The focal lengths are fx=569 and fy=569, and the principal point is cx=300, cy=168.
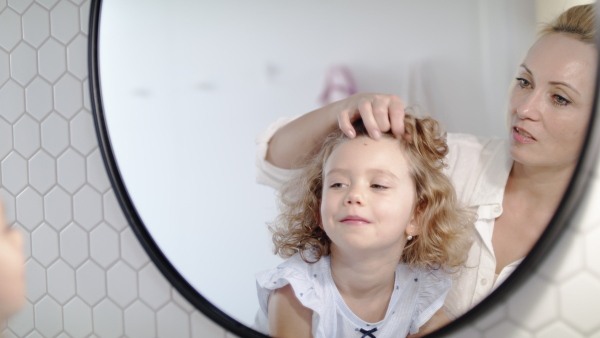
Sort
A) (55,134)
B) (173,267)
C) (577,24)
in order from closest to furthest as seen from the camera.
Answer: (577,24)
(173,267)
(55,134)

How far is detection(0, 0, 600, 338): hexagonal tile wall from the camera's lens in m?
0.99

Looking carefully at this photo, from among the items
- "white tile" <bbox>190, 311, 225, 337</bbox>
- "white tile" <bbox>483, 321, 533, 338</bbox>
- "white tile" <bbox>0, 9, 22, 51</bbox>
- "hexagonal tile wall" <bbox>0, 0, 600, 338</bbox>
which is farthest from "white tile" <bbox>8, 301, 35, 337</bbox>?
"white tile" <bbox>483, 321, 533, 338</bbox>

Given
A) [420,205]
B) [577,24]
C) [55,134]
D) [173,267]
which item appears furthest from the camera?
[55,134]

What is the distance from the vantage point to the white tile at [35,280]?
3.45 ft

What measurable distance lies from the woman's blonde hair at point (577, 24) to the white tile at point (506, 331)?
37cm

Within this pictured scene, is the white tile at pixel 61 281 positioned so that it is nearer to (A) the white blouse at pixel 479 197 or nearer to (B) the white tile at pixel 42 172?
(B) the white tile at pixel 42 172

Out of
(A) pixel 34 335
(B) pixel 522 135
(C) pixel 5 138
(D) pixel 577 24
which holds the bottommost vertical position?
(A) pixel 34 335

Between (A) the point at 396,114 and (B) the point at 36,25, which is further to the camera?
(B) the point at 36,25

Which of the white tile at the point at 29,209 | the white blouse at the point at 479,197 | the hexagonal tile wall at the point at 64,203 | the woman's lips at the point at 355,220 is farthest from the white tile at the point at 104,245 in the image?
the white blouse at the point at 479,197

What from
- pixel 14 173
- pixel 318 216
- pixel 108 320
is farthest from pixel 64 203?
pixel 318 216

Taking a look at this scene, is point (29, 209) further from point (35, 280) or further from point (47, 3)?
point (47, 3)

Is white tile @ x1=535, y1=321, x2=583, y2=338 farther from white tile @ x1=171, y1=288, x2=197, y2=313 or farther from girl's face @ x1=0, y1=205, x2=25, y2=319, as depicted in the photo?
girl's face @ x1=0, y1=205, x2=25, y2=319

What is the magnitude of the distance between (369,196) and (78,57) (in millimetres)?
591

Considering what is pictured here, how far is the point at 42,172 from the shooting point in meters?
1.03
